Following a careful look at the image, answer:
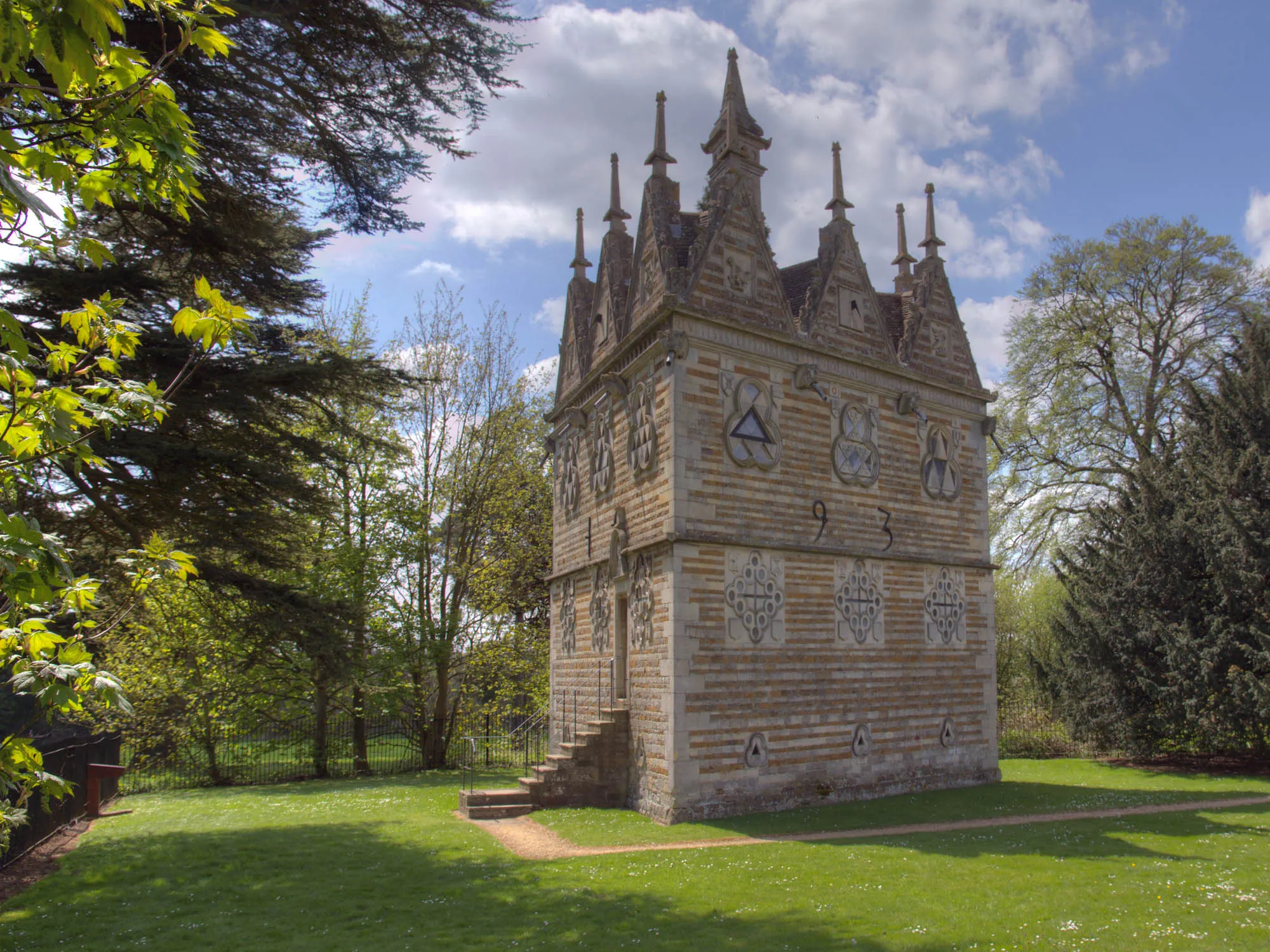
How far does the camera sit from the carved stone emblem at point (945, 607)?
15.9 m

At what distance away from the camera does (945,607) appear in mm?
16234

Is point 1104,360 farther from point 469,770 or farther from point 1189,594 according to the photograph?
point 469,770

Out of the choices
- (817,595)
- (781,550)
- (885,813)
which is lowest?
(885,813)

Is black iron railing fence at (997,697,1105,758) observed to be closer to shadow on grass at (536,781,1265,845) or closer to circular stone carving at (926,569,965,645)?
shadow on grass at (536,781,1265,845)

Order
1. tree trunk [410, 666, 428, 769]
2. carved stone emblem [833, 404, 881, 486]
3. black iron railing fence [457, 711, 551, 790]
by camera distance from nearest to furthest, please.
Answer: carved stone emblem [833, 404, 881, 486] → black iron railing fence [457, 711, 551, 790] → tree trunk [410, 666, 428, 769]

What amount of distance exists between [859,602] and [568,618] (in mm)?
5890

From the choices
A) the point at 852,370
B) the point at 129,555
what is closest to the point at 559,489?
the point at 852,370

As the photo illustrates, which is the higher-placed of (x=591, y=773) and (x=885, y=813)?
(x=591, y=773)

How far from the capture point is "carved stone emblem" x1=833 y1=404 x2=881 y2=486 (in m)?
15.0

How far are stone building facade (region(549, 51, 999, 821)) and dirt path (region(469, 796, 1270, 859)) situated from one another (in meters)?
1.25

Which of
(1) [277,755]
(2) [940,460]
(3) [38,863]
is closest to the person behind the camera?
(3) [38,863]

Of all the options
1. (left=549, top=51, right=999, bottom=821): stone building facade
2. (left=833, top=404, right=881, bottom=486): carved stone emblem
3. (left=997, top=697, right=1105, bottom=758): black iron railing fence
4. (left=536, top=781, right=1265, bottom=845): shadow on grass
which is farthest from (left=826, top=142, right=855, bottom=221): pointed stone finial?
(left=997, top=697, right=1105, bottom=758): black iron railing fence

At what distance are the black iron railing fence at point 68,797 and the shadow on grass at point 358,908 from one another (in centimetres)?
68

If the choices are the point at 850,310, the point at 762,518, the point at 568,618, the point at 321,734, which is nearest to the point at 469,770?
the point at 321,734
